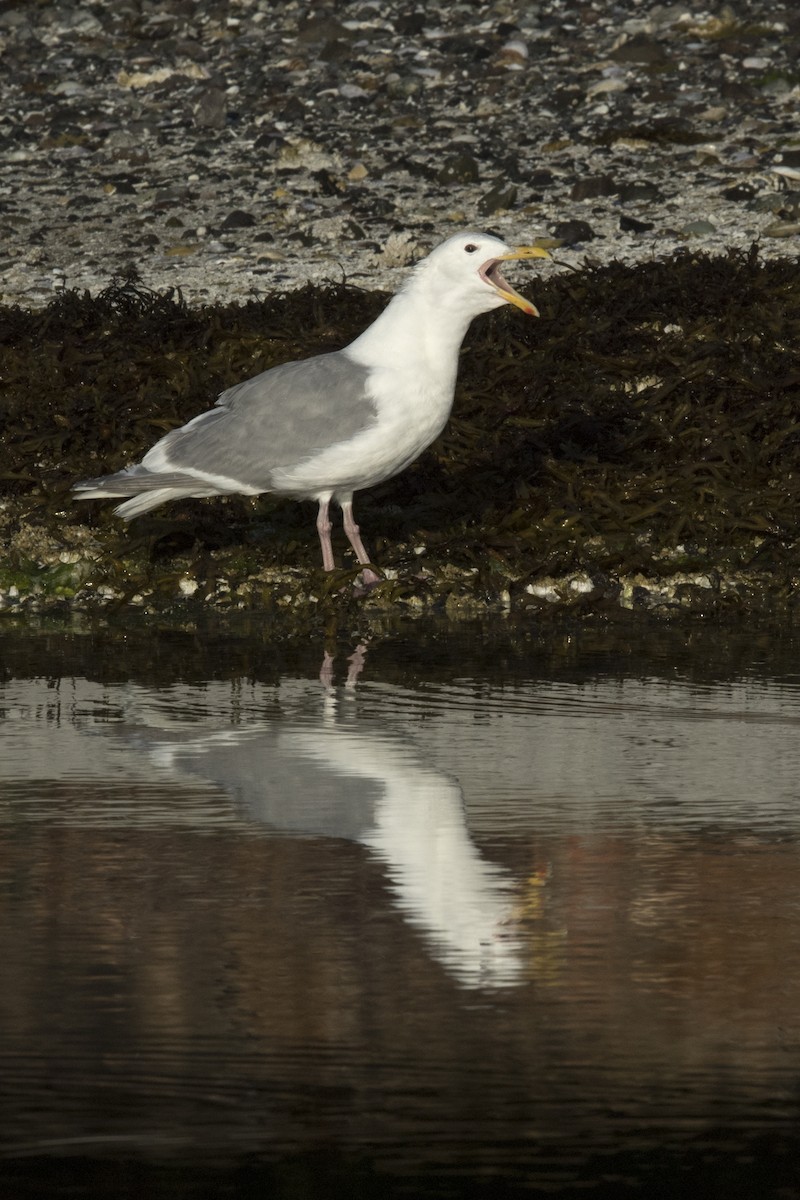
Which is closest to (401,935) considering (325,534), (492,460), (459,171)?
(325,534)

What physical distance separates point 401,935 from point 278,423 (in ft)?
13.7

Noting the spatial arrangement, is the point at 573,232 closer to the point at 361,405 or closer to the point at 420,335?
the point at 420,335

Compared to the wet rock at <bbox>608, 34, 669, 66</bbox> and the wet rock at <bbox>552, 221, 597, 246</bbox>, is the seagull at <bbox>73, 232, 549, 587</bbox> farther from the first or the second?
the wet rock at <bbox>608, 34, 669, 66</bbox>

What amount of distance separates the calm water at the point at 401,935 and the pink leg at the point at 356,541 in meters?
1.55

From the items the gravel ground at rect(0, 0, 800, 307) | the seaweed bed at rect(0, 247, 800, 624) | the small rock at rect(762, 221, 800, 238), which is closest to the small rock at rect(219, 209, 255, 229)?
the gravel ground at rect(0, 0, 800, 307)

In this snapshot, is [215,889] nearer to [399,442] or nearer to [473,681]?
[473,681]

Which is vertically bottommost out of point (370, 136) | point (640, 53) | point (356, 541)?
point (356, 541)

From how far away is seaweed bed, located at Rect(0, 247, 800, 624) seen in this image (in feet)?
27.7

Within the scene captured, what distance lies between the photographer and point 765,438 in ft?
32.8

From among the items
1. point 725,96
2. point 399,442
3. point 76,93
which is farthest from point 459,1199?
point 76,93

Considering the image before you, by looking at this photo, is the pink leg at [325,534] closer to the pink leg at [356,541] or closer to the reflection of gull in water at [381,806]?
the pink leg at [356,541]

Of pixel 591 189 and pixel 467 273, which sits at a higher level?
pixel 591 189

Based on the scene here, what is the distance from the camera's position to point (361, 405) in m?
7.89

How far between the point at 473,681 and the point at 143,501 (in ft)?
7.12
